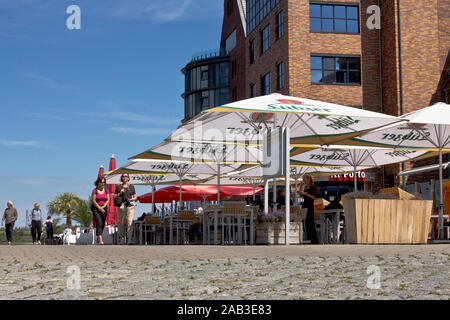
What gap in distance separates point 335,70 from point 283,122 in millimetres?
20024

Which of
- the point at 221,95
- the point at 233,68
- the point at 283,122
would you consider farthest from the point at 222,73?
the point at 283,122

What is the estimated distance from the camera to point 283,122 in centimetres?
1497

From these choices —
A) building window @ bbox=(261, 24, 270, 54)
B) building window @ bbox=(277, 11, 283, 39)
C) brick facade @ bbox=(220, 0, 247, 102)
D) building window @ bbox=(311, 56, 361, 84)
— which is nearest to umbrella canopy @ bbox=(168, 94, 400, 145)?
building window @ bbox=(311, 56, 361, 84)

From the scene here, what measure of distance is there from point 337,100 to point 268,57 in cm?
596

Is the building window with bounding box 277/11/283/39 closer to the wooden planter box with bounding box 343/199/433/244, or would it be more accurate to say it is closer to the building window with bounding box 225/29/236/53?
the building window with bounding box 225/29/236/53

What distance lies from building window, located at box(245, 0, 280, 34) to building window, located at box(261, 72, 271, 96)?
12.2ft

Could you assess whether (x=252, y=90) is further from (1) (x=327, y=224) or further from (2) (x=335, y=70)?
(1) (x=327, y=224)

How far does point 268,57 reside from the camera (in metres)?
37.4

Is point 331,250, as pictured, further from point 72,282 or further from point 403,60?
point 403,60

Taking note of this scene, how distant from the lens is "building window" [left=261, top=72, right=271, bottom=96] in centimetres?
3747

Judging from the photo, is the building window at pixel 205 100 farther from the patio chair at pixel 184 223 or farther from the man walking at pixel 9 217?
the patio chair at pixel 184 223

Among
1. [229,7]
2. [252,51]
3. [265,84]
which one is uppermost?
[229,7]

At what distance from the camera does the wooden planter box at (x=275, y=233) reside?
13219 millimetres

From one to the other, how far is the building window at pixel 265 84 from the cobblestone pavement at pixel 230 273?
27.8 m
